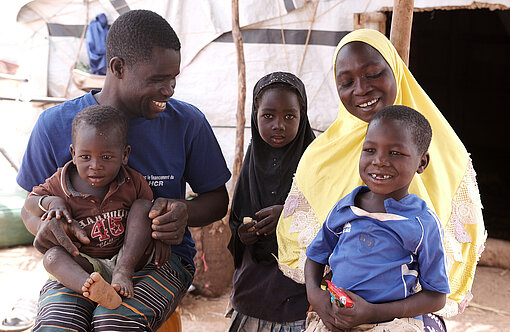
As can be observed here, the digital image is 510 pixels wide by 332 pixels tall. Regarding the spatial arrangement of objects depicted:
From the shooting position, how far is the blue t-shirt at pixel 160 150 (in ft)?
7.02

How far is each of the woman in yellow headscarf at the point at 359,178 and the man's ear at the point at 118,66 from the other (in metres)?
0.78

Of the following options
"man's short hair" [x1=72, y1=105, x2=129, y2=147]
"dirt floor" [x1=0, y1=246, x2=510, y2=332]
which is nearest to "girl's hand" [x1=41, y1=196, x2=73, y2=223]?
"man's short hair" [x1=72, y1=105, x2=129, y2=147]

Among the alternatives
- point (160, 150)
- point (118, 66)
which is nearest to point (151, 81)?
point (118, 66)

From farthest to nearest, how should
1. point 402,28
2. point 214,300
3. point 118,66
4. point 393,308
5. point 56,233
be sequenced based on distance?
1. point 214,300
2. point 402,28
3. point 118,66
4. point 56,233
5. point 393,308

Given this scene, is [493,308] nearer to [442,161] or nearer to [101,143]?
[442,161]

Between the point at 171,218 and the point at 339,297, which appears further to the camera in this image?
the point at 171,218

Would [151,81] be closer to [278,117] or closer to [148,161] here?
[148,161]

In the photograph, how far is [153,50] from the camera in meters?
2.04

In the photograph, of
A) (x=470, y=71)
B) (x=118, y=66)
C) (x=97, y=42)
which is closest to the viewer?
(x=118, y=66)

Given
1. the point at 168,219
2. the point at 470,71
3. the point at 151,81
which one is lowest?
the point at 470,71

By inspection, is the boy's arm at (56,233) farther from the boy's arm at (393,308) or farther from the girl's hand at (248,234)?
the boy's arm at (393,308)

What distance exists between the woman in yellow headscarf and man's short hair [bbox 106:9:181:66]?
2.17ft

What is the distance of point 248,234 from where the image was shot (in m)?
2.29

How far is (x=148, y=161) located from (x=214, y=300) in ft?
8.25
